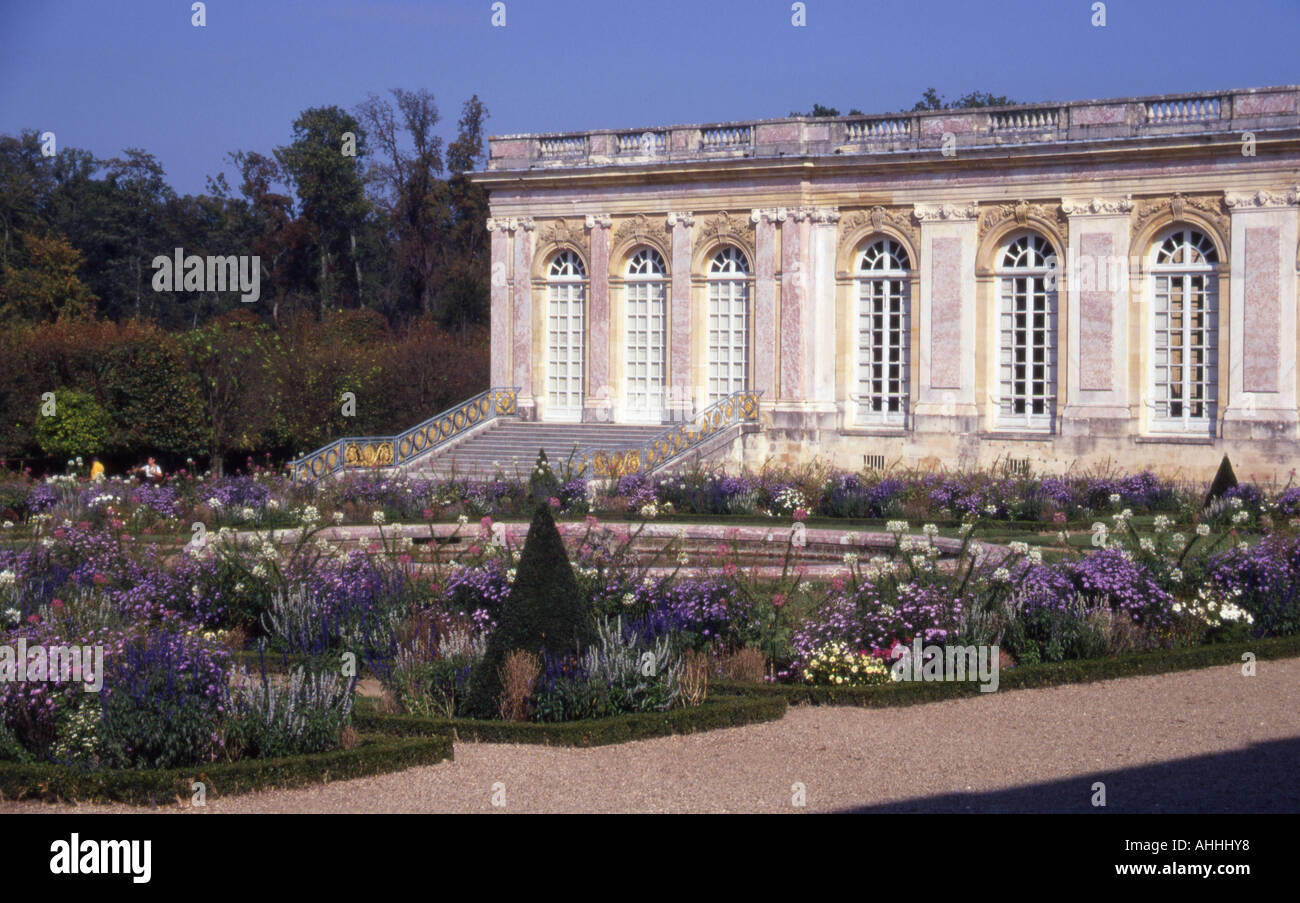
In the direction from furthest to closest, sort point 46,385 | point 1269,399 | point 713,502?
1. point 46,385
2. point 1269,399
3. point 713,502

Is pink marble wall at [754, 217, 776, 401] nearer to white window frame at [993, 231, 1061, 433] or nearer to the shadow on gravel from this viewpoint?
white window frame at [993, 231, 1061, 433]

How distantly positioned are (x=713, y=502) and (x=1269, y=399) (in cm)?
992

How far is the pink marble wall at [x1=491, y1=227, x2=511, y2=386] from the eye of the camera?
3164 centimetres

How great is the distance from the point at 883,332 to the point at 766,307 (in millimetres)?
2283

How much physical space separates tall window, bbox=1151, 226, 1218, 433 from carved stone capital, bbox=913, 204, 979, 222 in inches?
131

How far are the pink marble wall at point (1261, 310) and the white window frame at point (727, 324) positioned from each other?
910 cm

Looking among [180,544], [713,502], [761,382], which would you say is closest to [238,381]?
[761,382]

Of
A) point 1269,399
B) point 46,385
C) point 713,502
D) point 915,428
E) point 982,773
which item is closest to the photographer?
point 982,773

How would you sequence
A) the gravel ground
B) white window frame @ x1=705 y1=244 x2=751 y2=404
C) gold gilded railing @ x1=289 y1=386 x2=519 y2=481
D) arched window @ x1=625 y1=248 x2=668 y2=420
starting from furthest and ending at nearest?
arched window @ x1=625 y1=248 x2=668 y2=420 → white window frame @ x1=705 y1=244 x2=751 y2=404 → gold gilded railing @ x1=289 y1=386 x2=519 y2=481 → the gravel ground

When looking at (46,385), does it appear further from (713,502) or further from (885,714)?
(885,714)

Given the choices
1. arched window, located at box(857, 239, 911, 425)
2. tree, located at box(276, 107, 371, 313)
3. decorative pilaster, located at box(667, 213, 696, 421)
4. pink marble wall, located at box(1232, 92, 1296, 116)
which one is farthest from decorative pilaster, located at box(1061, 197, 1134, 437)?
tree, located at box(276, 107, 371, 313)

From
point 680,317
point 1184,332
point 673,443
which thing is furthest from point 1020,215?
point 673,443
